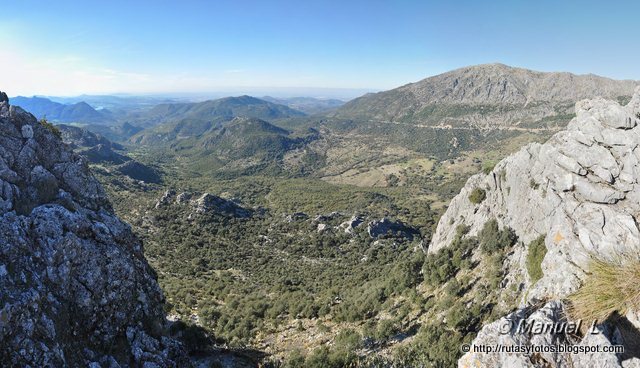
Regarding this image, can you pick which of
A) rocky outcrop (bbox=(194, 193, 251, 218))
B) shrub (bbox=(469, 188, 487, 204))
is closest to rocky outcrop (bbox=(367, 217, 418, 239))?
shrub (bbox=(469, 188, 487, 204))

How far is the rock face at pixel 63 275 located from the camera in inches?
526

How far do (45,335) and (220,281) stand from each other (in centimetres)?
4056

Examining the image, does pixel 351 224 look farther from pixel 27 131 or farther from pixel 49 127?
pixel 27 131

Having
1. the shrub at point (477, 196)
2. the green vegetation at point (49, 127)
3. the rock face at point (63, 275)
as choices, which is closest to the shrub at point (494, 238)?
the shrub at point (477, 196)

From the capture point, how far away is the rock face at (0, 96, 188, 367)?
13.4 metres

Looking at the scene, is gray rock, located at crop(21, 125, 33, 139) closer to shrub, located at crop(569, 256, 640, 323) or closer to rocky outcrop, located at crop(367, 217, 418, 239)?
shrub, located at crop(569, 256, 640, 323)

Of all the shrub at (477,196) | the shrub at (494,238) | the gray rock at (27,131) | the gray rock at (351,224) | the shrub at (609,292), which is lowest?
the gray rock at (351,224)

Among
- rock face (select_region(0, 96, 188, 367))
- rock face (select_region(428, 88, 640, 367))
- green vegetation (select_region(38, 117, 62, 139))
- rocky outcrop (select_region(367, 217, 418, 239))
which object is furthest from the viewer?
rocky outcrop (select_region(367, 217, 418, 239))

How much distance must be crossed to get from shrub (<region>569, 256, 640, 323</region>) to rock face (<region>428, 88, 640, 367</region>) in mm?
3107

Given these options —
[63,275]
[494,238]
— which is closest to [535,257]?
[494,238]

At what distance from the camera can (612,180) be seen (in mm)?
23078

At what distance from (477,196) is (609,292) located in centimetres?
3179

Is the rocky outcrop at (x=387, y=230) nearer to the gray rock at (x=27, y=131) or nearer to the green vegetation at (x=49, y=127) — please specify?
the green vegetation at (x=49, y=127)

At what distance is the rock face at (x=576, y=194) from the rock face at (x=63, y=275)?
755 inches
